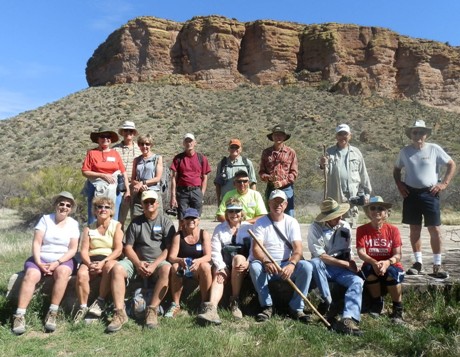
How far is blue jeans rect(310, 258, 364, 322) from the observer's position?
433 centimetres

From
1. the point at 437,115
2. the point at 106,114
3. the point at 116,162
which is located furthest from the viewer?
the point at 437,115

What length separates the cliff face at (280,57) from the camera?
167 ft

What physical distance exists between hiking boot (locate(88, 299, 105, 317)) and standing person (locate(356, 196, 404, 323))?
272cm

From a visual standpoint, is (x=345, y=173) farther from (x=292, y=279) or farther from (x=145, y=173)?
(x=145, y=173)

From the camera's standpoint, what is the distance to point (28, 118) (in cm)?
3900

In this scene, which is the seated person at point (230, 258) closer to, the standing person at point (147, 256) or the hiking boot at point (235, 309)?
the hiking boot at point (235, 309)

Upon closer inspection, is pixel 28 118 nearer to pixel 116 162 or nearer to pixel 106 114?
pixel 106 114

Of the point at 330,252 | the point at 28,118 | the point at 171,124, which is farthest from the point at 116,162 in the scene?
the point at 28,118

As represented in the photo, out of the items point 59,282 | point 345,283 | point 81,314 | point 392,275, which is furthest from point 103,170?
point 392,275

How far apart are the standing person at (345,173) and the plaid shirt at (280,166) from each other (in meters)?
0.58

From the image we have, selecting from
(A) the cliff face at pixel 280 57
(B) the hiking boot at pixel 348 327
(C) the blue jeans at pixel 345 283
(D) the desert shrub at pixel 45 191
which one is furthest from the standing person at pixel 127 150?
(A) the cliff face at pixel 280 57

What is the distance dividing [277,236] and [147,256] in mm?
1447

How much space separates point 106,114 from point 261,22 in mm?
25498

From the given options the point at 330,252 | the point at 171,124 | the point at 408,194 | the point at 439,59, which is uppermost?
the point at 439,59
